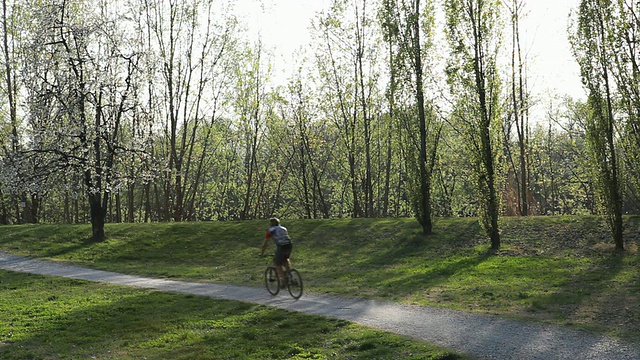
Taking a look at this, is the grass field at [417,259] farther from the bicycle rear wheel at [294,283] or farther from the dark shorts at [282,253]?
the dark shorts at [282,253]

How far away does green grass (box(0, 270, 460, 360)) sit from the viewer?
10.4 metres

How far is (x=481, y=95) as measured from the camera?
23.6 meters

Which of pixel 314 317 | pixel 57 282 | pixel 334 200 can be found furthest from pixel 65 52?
pixel 334 200

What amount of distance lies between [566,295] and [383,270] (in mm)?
7641

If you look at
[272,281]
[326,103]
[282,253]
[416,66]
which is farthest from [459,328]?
[326,103]

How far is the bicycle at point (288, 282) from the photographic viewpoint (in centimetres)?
1488

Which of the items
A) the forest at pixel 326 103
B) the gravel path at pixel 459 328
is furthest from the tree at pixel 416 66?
the gravel path at pixel 459 328

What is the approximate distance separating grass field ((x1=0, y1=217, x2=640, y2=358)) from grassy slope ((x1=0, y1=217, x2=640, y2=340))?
4 cm

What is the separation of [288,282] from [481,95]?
540 inches

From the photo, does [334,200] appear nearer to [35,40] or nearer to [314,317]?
[35,40]

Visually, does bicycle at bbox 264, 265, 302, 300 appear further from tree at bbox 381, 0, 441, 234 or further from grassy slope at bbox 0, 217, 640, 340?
tree at bbox 381, 0, 441, 234

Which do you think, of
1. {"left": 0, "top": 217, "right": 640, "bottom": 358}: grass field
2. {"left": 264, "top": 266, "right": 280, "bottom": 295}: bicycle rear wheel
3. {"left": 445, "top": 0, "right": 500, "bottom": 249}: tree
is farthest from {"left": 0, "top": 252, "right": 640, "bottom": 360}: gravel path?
{"left": 445, "top": 0, "right": 500, "bottom": 249}: tree

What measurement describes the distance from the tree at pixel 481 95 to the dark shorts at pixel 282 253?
1241 cm

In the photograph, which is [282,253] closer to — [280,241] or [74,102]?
[280,241]
